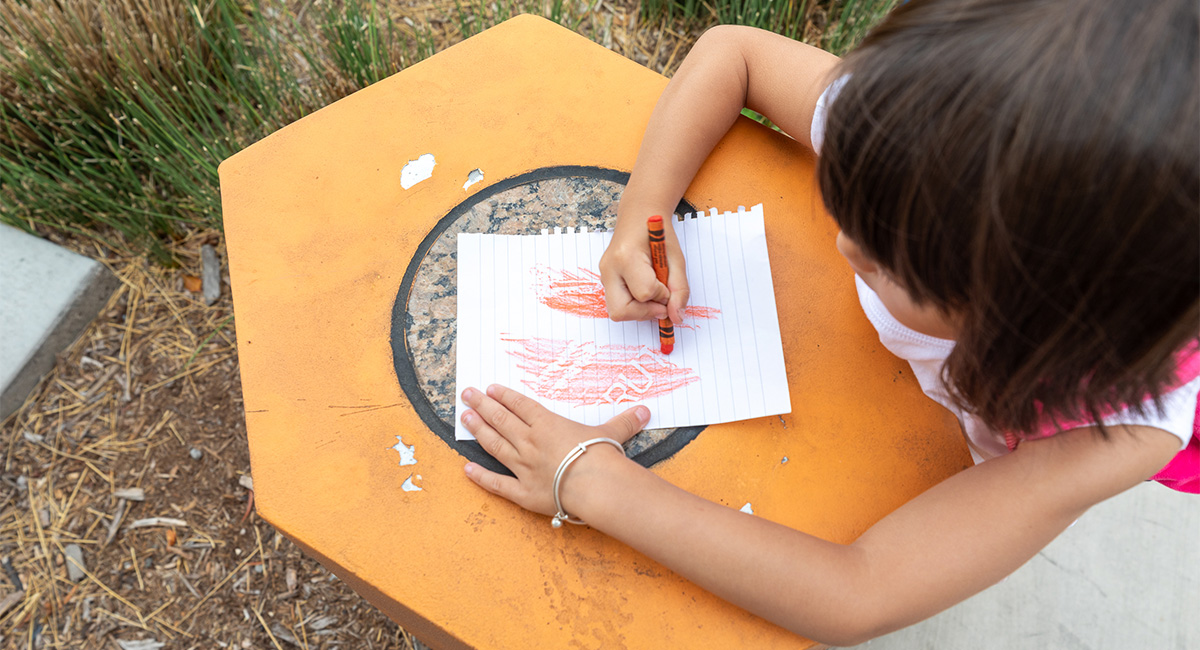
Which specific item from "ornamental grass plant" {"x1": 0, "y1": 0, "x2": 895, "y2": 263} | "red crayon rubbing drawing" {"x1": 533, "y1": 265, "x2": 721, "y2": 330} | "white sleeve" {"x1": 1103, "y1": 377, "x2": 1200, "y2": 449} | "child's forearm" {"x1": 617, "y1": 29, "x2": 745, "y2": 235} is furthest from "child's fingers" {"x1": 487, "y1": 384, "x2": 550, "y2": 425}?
"ornamental grass plant" {"x1": 0, "y1": 0, "x2": 895, "y2": 263}

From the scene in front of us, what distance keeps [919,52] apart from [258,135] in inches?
54.3

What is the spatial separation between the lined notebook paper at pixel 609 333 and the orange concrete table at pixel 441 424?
3 centimetres

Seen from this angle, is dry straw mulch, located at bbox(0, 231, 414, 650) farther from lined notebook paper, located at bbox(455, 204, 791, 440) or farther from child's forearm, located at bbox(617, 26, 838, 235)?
child's forearm, located at bbox(617, 26, 838, 235)

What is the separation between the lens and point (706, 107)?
851mm

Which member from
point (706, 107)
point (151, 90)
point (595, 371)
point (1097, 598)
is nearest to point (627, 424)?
point (595, 371)

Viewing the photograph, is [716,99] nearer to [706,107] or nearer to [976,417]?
[706,107]

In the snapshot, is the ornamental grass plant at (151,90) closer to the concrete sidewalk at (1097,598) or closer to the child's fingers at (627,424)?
the child's fingers at (627,424)

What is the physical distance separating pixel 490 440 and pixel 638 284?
229 millimetres

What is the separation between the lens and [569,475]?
676mm

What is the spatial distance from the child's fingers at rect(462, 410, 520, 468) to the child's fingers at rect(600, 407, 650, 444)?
0.10 m

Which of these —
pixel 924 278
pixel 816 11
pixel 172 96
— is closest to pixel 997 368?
pixel 924 278

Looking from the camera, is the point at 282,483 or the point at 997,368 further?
the point at 282,483

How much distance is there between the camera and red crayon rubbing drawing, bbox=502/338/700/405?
0.76 m

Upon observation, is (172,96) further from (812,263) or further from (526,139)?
(812,263)
